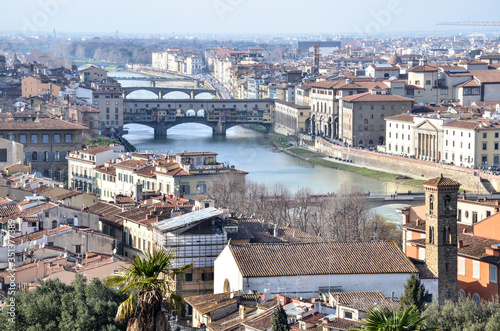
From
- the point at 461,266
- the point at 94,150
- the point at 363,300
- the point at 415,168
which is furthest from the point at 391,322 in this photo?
the point at 415,168

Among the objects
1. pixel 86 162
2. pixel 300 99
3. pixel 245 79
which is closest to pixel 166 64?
pixel 245 79

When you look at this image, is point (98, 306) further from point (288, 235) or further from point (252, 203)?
point (252, 203)

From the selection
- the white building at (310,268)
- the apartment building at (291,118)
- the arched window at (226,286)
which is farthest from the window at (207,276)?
the apartment building at (291,118)

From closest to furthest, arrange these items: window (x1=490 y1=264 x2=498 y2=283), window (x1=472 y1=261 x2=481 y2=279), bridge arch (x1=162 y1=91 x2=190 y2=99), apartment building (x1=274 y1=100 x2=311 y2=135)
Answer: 1. window (x1=490 y1=264 x2=498 y2=283)
2. window (x1=472 y1=261 x2=481 y2=279)
3. apartment building (x1=274 y1=100 x2=311 y2=135)
4. bridge arch (x1=162 y1=91 x2=190 y2=99)

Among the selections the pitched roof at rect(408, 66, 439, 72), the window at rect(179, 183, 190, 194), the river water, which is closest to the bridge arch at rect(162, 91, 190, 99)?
the river water

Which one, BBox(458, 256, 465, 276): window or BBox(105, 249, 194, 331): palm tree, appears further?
BBox(458, 256, 465, 276): window

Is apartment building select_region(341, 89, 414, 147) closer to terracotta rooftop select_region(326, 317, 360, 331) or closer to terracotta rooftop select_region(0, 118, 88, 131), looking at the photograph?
terracotta rooftop select_region(0, 118, 88, 131)

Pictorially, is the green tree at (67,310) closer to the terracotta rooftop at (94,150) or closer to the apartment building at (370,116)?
the terracotta rooftop at (94,150)
